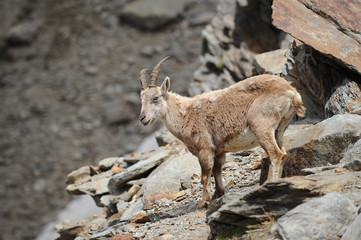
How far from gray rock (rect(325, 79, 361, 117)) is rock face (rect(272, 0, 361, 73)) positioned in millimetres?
398

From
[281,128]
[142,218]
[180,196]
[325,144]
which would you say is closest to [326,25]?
[281,128]

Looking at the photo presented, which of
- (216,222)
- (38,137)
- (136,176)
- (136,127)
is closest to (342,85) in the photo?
(216,222)

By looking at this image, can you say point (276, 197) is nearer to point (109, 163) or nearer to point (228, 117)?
point (228, 117)

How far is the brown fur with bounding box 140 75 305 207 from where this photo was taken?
873cm

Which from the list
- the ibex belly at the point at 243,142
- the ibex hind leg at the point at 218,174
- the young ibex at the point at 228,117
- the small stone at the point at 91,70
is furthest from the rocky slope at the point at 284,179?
the small stone at the point at 91,70

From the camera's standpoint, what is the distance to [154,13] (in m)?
38.5

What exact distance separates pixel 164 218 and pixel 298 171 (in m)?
2.98

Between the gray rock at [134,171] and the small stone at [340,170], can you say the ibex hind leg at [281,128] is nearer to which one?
the small stone at [340,170]

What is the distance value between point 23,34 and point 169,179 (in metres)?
31.2

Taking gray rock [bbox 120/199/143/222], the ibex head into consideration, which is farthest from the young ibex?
gray rock [bbox 120/199/143/222]

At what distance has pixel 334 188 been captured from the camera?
288 inches

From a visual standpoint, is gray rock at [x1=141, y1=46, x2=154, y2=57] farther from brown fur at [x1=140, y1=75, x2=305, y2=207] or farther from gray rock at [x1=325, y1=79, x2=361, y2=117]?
gray rock at [x1=325, y1=79, x2=361, y2=117]

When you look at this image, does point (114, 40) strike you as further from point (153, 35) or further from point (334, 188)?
point (334, 188)

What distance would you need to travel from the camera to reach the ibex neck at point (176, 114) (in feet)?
34.2
